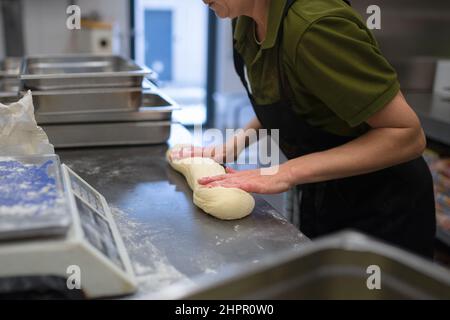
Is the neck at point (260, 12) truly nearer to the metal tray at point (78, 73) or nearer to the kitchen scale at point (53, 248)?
the metal tray at point (78, 73)

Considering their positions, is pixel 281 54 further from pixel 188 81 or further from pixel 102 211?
pixel 188 81

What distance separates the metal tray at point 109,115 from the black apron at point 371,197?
31 cm

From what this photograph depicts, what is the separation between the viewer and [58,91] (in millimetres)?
1459

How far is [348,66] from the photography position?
1.00m

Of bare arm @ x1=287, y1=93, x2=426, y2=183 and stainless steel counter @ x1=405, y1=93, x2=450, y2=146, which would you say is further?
stainless steel counter @ x1=405, y1=93, x2=450, y2=146

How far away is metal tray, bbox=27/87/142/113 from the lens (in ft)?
4.72

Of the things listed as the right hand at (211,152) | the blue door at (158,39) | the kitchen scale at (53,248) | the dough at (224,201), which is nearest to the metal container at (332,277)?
the kitchen scale at (53,248)

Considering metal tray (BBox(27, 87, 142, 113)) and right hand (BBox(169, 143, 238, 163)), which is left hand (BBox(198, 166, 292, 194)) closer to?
right hand (BBox(169, 143, 238, 163))

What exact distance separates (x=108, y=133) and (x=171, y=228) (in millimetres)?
612

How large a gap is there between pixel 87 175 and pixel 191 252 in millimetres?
506

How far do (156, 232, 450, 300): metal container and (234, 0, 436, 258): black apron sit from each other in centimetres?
61

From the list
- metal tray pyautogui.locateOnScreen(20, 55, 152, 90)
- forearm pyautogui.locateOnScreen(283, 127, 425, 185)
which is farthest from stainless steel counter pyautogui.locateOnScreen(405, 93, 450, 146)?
metal tray pyautogui.locateOnScreen(20, 55, 152, 90)

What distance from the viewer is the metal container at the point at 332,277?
57 centimetres
